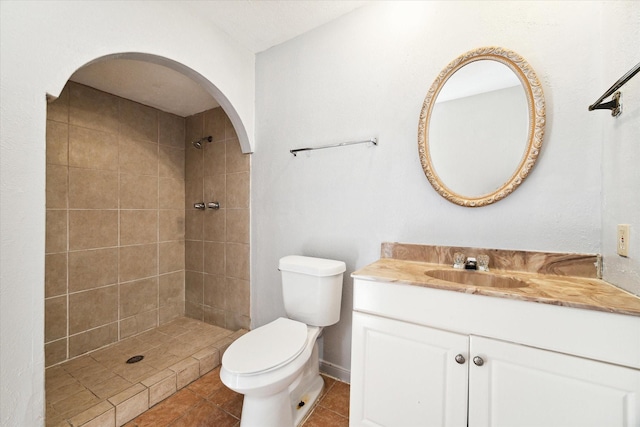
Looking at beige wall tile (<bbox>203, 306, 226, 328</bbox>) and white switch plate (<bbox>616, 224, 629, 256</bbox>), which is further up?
white switch plate (<bbox>616, 224, 629, 256</bbox>)

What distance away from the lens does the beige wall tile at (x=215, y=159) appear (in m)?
2.37

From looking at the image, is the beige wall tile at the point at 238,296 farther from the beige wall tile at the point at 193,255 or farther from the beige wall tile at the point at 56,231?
the beige wall tile at the point at 56,231

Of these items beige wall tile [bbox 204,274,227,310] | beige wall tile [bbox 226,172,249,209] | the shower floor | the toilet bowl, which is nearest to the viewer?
the toilet bowl

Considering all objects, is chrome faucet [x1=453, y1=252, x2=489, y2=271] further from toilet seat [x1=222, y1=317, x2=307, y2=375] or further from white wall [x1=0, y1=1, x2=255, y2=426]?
white wall [x1=0, y1=1, x2=255, y2=426]

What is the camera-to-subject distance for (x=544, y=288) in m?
0.94

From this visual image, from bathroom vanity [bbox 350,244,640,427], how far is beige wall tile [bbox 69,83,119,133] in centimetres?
243

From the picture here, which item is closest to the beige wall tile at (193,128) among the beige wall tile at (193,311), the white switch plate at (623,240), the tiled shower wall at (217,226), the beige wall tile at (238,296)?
the tiled shower wall at (217,226)

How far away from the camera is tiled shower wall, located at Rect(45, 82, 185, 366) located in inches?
73.9

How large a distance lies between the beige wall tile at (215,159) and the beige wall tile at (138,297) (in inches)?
46.0

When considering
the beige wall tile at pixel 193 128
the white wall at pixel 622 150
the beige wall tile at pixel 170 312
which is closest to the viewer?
the white wall at pixel 622 150

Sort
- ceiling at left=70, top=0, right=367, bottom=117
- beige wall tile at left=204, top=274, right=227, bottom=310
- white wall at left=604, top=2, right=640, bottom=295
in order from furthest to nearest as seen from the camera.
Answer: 1. beige wall tile at left=204, top=274, right=227, bottom=310
2. ceiling at left=70, top=0, right=367, bottom=117
3. white wall at left=604, top=2, right=640, bottom=295

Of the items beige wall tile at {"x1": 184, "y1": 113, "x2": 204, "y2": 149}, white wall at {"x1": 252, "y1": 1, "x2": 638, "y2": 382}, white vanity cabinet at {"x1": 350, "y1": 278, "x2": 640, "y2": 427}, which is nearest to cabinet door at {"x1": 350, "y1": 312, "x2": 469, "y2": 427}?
white vanity cabinet at {"x1": 350, "y1": 278, "x2": 640, "y2": 427}

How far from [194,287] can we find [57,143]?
159 centimetres

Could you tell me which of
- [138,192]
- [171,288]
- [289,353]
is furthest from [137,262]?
[289,353]
